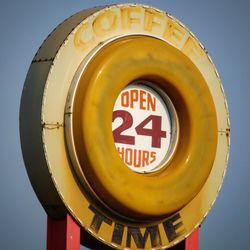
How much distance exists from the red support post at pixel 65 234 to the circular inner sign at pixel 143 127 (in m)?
0.55

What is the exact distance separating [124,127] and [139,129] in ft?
0.41

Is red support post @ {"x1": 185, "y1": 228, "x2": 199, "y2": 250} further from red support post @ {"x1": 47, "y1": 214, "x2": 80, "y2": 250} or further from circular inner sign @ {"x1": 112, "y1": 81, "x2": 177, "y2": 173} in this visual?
red support post @ {"x1": 47, "y1": 214, "x2": 80, "y2": 250}

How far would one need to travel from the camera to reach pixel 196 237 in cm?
925

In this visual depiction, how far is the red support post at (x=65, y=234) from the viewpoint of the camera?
8547 millimetres

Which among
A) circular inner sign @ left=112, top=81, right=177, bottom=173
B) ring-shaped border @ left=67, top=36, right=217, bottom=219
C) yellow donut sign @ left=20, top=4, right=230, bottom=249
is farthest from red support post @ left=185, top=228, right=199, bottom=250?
circular inner sign @ left=112, top=81, right=177, bottom=173

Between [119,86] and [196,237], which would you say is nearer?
[119,86]

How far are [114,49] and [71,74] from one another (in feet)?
1.02

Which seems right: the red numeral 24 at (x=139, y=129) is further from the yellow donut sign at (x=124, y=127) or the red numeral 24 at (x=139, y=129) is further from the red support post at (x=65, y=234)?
the red support post at (x=65, y=234)

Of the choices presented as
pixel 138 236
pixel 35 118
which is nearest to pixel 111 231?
pixel 138 236

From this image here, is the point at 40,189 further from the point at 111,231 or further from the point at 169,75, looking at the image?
the point at 169,75

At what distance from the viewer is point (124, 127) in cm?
880

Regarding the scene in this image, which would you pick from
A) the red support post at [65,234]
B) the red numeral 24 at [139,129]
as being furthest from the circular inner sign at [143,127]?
the red support post at [65,234]

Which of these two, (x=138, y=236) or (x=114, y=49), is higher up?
(x=114, y=49)

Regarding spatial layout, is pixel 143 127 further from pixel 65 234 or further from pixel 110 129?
pixel 65 234
